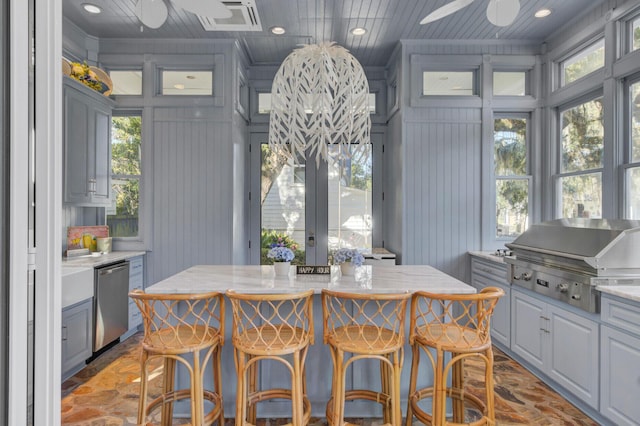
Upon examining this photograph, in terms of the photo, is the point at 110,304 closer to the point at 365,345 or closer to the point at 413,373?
the point at 365,345

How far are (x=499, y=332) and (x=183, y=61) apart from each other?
4.50 meters

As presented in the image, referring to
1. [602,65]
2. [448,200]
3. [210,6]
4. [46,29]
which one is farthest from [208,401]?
[602,65]

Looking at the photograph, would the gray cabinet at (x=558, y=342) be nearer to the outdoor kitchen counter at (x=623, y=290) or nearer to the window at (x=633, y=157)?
the outdoor kitchen counter at (x=623, y=290)

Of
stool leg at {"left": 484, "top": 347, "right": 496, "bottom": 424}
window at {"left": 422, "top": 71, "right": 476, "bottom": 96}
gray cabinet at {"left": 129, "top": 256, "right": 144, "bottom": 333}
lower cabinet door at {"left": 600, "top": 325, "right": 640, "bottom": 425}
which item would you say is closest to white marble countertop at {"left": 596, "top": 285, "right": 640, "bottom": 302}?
lower cabinet door at {"left": 600, "top": 325, "right": 640, "bottom": 425}

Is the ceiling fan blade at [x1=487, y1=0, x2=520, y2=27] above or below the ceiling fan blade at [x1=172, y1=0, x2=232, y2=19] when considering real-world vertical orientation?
above

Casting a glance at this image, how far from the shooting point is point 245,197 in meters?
4.96

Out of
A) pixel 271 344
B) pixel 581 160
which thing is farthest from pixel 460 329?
pixel 581 160

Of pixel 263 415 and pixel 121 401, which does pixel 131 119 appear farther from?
pixel 263 415

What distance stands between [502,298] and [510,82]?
101 inches

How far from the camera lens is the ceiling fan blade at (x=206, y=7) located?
2.27m

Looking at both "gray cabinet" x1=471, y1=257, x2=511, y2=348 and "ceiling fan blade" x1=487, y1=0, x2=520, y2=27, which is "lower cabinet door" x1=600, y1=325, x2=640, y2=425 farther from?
"ceiling fan blade" x1=487, y1=0, x2=520, y2=27

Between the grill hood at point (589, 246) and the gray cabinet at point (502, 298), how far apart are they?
441 mm

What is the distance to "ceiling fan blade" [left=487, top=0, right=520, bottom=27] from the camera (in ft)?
8.24

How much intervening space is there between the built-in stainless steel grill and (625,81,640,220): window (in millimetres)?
582
